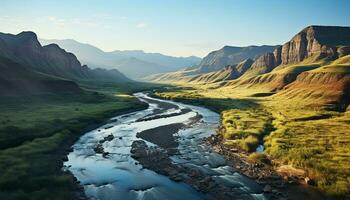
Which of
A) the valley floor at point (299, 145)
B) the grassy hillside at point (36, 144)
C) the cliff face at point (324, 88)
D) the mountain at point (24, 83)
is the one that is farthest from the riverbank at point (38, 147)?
the cliff face at point (324, 88)

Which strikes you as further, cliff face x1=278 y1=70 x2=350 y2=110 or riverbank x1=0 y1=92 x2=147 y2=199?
cliff face x1=278 y1=70 x2=350 y2=110

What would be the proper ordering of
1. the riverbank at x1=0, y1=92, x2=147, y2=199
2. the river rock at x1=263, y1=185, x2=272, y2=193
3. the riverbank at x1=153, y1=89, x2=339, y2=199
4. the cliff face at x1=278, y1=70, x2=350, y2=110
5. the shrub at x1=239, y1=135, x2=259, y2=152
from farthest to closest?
the cliff face at x1=278, y1=70, x2=350, y2=110
the shrub at x1=239, y1=135, x2=259, y2=152
the riverbank at x1=153, y1=89, x2=339, y2=199
the river rock at x1=263, y1=185, x2=272, y2=193
the riverbank at x1=0, y1=92, x2=147, y2=199

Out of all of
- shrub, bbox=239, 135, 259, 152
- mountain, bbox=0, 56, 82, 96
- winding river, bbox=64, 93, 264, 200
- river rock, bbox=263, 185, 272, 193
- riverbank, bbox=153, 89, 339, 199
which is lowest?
winding river, bbox=64, 93, 264, 200

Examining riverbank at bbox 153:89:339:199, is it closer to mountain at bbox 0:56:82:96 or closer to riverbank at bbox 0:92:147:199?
riverbank at bbox 0:92:147:199

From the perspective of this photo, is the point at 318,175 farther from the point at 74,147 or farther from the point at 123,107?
the point at 123,107

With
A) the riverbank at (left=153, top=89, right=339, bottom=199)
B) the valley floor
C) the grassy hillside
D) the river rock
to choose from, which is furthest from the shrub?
the grassy hillside

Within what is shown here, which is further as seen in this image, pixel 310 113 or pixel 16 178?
pixel 310 113

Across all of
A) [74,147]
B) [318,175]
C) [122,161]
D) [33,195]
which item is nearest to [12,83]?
[74,147]
